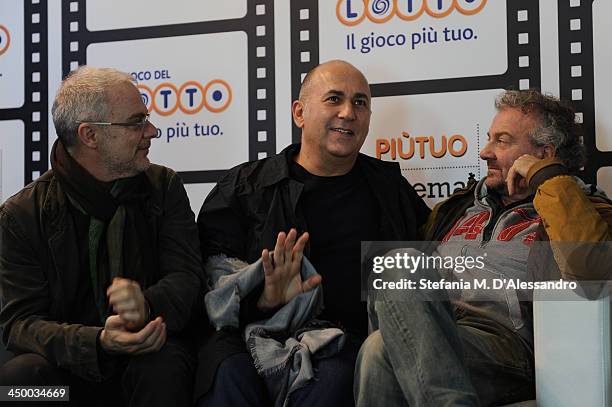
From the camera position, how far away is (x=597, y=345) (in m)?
2.21

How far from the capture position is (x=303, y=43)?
3.55 metres

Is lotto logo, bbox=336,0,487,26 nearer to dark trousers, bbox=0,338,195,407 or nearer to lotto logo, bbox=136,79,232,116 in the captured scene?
lotto logo, bbox=136,79,232,116

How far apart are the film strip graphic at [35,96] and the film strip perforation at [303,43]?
1.13 m

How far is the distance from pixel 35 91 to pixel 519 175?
7.11 ft

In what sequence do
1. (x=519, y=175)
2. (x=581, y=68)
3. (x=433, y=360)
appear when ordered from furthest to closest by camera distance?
(x=581, y=68), (x=519, y=175), (x=433, y=360)

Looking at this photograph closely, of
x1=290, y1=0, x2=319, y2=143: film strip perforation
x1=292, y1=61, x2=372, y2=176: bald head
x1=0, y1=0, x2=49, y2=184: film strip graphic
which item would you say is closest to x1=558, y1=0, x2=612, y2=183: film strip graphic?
x1=292, y1=61, x2=372, y2=176: bald head

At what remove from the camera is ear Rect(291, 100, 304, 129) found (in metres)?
3.24

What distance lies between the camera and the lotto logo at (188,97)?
3.64 m

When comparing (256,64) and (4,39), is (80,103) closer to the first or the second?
(256,64)

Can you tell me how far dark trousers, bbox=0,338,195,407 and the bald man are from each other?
0.17m

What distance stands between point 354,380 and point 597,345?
0.67 metres

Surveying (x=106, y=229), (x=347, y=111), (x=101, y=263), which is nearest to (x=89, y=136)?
(x=106, y=229)

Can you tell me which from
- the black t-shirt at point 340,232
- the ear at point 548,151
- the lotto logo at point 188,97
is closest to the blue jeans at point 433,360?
the black t-shirt at point 340,232

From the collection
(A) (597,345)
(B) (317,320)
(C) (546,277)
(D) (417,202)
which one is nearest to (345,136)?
(D) (417,202)
